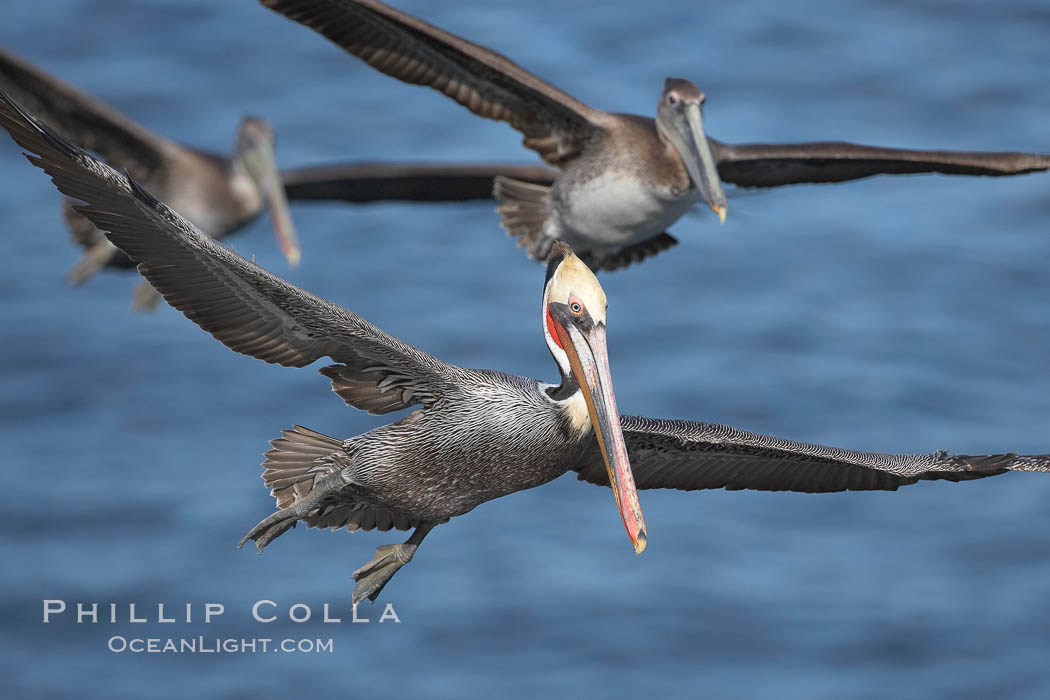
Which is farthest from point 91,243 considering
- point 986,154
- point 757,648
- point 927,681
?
point 927,681

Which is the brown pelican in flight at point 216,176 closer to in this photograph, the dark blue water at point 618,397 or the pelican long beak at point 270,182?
the pelican long beak at point 270,182

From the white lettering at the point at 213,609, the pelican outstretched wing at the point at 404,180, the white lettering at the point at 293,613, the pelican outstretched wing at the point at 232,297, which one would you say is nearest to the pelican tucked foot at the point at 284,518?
the pelican outstretched wing at the point at 232,297

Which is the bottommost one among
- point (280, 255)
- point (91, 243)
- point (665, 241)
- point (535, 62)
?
point (665, 241)

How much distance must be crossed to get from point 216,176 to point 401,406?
266 inches

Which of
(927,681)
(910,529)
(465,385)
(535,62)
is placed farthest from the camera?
(535,62)

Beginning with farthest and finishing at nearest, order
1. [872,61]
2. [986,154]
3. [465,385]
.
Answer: [872,61] → [986,154] → [465,385]

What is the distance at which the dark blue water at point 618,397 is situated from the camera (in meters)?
20.0

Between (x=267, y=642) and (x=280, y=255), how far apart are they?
4.93m

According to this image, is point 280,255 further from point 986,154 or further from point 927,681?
point 986,154

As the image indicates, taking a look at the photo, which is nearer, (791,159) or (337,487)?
(337,487)

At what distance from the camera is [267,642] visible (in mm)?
20188

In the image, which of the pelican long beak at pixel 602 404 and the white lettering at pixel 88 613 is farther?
the white lettering at pixel 88 613

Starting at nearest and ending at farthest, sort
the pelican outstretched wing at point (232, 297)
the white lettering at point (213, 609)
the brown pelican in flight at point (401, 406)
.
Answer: the pelican outstretched wing at point (232, 297)
the brown pelican in flight at point (401, 406)
the white lettering at point (213, 609)

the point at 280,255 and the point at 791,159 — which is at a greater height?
the point at 280,255
